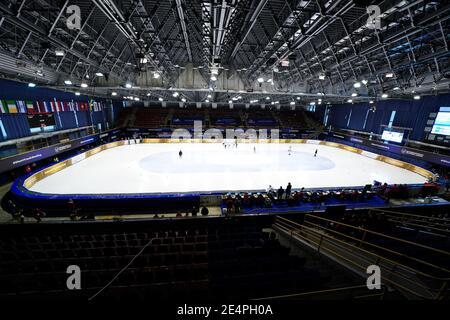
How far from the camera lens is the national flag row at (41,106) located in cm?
1543

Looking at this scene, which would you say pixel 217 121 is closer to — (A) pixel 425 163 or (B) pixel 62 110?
(B) pixel 62 110

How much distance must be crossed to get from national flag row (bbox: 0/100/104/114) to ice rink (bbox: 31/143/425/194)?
20.4 feet

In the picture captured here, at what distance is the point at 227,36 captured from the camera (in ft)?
39.1

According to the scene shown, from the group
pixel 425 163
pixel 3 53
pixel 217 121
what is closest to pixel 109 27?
pixel 3 53

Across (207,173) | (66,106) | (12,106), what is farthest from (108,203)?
(66,106)

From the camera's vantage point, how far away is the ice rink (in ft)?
43.4

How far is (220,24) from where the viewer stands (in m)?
7.94

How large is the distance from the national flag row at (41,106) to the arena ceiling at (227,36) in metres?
2.25

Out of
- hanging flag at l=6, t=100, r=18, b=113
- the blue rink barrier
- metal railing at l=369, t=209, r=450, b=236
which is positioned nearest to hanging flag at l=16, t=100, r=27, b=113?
hanging flag at l=6, t=100, r=18, b=113

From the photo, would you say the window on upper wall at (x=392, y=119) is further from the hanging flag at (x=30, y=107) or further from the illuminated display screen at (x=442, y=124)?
the hanging flag at (x=30, y=107)

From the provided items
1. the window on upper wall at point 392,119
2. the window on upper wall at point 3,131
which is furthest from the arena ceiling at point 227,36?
the window on upper wall at point 392,119

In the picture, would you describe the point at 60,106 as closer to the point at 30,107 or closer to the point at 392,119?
the point at 30,107

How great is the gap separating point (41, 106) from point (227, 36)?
19593 mm

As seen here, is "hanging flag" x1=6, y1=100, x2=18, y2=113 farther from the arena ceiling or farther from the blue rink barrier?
the blue rink barrier
